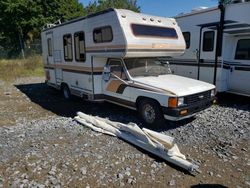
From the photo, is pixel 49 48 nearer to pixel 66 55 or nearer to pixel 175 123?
pixel 66 55

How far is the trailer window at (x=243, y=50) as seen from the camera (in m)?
8.80

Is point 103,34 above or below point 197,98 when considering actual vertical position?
above

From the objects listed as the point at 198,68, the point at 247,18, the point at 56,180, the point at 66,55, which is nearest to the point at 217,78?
the point at 198,68

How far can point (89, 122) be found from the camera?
23.1 ft

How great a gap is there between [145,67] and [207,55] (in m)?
3.34

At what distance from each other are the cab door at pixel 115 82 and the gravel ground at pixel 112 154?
0.66m

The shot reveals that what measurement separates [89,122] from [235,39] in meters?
5.94

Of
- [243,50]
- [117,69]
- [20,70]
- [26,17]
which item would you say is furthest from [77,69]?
[26,17]

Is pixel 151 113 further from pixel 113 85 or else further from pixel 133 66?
pixel 113 85

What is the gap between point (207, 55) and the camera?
31.7 ft

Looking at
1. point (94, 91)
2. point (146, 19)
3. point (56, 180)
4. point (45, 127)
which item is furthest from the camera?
point (94, 91)

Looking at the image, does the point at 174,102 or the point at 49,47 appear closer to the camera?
the point at 174,102

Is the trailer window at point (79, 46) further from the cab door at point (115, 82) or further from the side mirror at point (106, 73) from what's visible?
the cab door at point (115, 82)

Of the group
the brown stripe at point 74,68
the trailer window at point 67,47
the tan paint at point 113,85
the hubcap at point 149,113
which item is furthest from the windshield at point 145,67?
the trailer window at point 67,47
